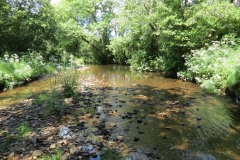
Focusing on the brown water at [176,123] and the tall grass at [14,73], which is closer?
the brown water at [176,123]

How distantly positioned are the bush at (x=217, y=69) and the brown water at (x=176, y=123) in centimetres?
67

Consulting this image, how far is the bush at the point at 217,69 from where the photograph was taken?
29.1ft

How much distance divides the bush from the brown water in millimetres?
667

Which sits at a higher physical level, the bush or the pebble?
the bush

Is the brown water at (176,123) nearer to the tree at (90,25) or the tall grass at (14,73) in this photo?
the tall grass at (14,73)

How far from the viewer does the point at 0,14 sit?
14562mm

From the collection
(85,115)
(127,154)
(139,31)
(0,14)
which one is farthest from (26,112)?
(139,31)

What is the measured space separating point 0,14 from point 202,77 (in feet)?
47.9

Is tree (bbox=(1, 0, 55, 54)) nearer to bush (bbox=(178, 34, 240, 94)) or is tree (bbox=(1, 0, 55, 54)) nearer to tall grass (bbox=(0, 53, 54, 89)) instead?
tall grass (bbox=(0, 53, 54, 89))

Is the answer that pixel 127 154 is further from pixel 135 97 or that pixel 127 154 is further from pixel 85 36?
pixel 85 36

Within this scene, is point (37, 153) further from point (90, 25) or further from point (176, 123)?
point (90, 25)

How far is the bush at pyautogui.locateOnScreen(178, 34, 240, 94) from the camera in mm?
8867

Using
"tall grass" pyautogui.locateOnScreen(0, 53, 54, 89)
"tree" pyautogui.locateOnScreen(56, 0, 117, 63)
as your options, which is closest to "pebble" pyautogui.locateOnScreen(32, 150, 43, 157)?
"tall grass" pyautogui.locateOnScreen(0, 53, 54, 89)

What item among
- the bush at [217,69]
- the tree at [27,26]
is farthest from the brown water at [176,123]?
the tree at [27,26]
